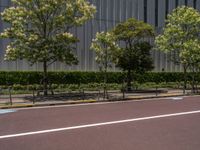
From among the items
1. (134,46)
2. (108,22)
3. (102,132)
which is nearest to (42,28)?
(134,46)

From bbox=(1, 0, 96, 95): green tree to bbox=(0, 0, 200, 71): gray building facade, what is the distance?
30.4ft

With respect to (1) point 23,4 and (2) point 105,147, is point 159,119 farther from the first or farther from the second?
(1) point 23,4

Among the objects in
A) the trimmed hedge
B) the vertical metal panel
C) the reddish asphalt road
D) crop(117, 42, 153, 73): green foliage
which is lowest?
the reddish asphalt road

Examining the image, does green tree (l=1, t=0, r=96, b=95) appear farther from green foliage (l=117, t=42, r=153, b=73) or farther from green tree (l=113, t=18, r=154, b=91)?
green foliage (l=117, t=42, r=153, b=73)

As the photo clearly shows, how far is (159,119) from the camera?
17.1m

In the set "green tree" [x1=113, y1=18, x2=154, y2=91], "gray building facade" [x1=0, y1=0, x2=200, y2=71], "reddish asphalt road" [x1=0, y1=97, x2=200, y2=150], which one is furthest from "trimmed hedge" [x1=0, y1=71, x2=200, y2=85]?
"reddish asphalt road" [x1=0, y1=97, x2=200, y2=150]

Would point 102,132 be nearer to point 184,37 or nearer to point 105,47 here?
point 105,47

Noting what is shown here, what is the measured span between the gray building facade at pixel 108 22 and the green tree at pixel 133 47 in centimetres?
586

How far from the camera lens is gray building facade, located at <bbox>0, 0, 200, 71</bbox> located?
4069 centimetres

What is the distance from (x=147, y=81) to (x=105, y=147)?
38550 millimetres

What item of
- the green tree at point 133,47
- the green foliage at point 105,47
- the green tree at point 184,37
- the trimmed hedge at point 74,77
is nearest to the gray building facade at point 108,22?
the trimmed hedge at point 74,77

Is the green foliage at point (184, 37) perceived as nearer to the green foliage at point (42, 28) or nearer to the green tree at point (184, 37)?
the green tree at point (184, 37)

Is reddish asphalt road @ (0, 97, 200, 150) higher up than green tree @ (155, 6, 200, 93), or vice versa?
green tree @ (155, 6, 200, 93)

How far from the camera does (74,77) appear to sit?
42125 millimetres
